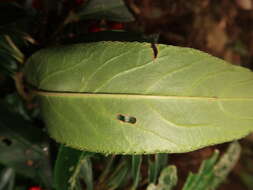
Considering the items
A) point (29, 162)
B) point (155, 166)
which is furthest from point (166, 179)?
point (29, 162)

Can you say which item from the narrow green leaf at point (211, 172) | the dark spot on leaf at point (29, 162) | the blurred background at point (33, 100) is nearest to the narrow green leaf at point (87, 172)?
the blurred background at point (33, 100)

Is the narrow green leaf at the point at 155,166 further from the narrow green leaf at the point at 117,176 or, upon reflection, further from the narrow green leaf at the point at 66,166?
the narrow green leaf at the point at 66,166

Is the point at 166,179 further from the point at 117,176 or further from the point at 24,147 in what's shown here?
the point at 24,147

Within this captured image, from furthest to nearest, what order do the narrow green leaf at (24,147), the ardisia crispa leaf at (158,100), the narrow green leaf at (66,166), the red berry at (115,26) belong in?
the red berry at (115,26)
the narrow green leaf at (24,147)
the narrow green leaf at (66,166)
the ardisia crispa leaf at (158,100)

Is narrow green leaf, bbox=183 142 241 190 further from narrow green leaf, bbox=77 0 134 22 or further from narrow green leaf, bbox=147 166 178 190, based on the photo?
narrow green leaf, bbox=77 0 134 22

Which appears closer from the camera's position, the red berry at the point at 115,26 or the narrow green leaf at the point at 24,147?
the narrow green leaf at the point at 24,147

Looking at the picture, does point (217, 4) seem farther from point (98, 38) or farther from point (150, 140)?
point (150, 140)
